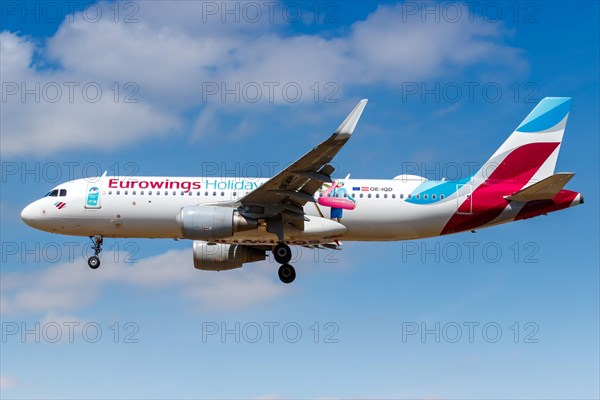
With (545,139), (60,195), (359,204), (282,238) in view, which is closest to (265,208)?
(282,238)

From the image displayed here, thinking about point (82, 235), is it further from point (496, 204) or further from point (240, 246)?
point (496, 204)

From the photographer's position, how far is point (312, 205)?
1660 inches

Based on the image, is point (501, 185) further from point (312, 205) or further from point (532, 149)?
point (312, 205)

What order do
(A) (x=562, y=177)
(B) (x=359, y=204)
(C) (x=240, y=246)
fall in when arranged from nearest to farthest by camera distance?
(A) (x=562, y=177) < (B) (x=359, y=204) < (C) (x=240, y=246)

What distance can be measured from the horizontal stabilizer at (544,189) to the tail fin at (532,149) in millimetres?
1618

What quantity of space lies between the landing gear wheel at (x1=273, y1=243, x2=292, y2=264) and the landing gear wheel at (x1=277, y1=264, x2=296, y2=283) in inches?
21.6

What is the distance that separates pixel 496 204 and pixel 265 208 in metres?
10.4

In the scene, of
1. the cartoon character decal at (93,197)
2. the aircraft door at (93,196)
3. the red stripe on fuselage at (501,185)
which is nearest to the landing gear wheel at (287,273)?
the red stripe on fuselage at (501,185)

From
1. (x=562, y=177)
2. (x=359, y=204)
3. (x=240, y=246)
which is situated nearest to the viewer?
(x=562, y=177)

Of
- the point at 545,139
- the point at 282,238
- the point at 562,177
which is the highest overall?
the point at 545,139

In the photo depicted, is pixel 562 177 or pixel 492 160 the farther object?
pixel 492 160

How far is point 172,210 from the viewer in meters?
42.3

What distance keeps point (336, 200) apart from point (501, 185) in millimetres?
7654

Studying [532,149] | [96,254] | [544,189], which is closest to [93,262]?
[96,254]
